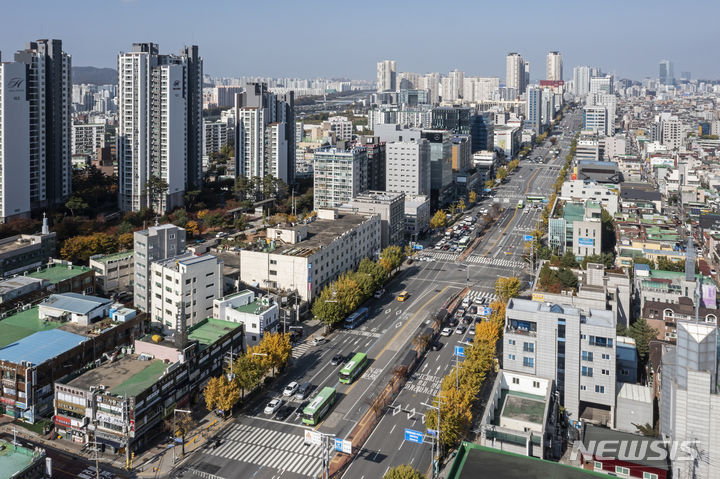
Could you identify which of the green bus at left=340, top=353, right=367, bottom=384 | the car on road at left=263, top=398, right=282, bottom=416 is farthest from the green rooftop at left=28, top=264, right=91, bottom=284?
the green bus at left=340, top=353, right=367, bottom=384

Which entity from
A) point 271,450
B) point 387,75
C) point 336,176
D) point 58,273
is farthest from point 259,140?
point 387,75

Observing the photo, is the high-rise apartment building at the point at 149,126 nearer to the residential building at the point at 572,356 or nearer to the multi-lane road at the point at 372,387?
the multi-lane road at the point at 372,387

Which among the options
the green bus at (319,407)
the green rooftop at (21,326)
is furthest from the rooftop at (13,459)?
the green bus at (319,407)

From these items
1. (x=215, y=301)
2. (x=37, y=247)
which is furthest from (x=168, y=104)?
(x=215, y=301)

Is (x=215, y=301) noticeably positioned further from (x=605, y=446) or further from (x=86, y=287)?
(x=605, y=446)

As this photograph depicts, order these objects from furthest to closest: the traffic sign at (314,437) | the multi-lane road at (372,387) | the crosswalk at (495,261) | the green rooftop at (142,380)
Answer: the crosswalk at (495,261) → the green rooftop at (142,380) → the multi-lane road at (372,387) → the traffic sign at (314,437)

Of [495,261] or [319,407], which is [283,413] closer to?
[319,407]
